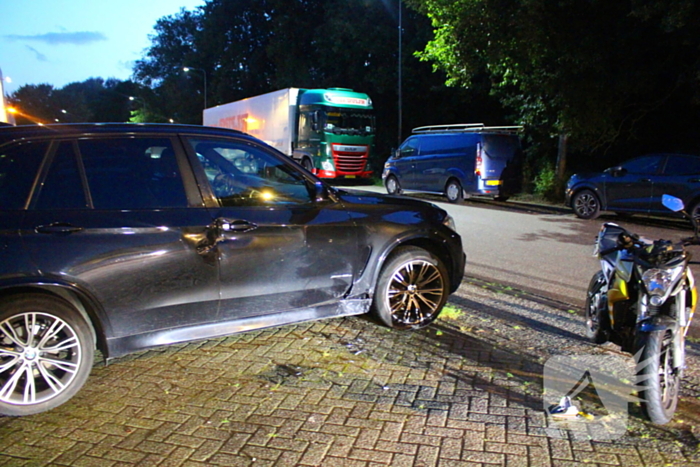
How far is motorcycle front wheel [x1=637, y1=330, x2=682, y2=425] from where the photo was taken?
340cm

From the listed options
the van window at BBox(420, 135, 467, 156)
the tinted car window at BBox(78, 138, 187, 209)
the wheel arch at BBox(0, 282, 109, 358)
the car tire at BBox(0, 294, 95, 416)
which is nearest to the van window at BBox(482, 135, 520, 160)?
the van window at BBox(420, 135, 467, 156)

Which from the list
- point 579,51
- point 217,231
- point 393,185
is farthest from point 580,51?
point 217,231

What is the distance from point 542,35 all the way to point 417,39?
49.4ft

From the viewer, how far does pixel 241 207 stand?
437 centimetres

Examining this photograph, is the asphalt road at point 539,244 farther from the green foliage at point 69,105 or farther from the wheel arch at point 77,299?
the green foliage at point 69,105

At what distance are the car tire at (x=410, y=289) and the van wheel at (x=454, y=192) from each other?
1193 cm

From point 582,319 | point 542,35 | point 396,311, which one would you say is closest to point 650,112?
point 542,35

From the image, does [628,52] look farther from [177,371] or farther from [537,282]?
[177,371]

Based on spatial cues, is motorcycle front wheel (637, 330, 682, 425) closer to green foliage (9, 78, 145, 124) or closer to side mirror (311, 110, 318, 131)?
side mirror (311, 110, 318, 131)

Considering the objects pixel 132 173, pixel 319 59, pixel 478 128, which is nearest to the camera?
pixel 132 173

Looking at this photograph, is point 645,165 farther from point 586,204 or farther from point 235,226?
point 235,226

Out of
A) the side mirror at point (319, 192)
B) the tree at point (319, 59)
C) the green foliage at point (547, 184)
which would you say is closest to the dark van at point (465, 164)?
the green foliage at point (547, 184)

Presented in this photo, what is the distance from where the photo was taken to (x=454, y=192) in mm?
17172

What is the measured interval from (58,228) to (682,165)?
11798mm
